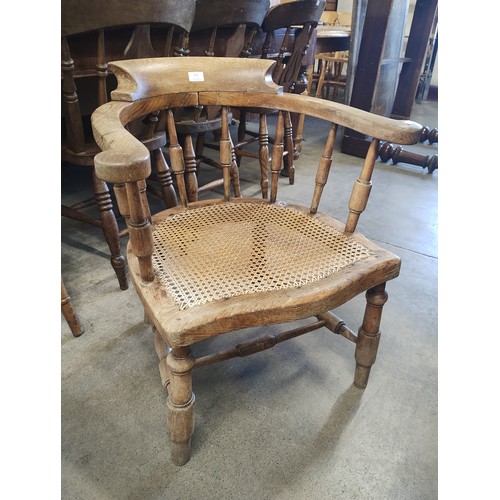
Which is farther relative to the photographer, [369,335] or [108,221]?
[108,221]

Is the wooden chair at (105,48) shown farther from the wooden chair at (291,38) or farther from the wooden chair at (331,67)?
the wooden chair at (331,67)

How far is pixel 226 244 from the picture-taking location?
95cm

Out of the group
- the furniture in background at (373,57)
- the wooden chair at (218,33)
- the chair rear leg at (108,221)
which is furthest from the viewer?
the furniture in background at (373,57)

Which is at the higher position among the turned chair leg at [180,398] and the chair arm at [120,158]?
the chair arm at [120,158]

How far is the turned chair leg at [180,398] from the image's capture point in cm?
78

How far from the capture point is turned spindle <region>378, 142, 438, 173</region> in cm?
280

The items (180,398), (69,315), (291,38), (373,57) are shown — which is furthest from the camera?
(373,57)

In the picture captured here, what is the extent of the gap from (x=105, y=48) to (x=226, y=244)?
0.96 metres

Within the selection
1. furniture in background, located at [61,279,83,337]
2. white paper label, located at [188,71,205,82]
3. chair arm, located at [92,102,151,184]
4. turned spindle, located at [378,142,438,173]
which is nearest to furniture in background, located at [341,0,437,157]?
turned spindle, located at [378,142,438,173]

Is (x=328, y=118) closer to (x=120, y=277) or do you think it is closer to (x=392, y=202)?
(x=120, y=277)

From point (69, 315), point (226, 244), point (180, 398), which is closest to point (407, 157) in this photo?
point (226, 244)

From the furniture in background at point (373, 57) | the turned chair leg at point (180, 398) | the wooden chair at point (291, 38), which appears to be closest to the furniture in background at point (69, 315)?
the turned chair leg at point (180, 398)

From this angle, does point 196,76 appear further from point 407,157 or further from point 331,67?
point 331,67

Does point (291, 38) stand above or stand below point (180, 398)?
above
